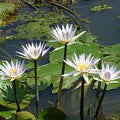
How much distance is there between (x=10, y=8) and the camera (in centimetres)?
404

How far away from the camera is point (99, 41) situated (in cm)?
298

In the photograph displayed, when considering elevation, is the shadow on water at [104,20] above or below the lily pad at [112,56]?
above

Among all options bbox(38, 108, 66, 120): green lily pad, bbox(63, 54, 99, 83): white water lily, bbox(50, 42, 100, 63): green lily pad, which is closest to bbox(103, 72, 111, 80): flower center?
bbox(63, 54, 99, 83): white water lily

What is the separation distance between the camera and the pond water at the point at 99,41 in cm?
212

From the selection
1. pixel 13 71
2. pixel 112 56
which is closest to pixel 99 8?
pixel 112 56

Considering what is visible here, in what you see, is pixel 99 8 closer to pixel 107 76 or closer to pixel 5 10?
pixel 5 10

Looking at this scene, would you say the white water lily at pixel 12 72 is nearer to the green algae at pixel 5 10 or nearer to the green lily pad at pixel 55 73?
the green lily pad at pixel 55 73

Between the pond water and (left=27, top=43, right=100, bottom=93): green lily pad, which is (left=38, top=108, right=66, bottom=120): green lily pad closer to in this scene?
the pond water

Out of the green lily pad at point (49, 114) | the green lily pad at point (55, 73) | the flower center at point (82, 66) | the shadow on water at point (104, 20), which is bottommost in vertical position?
the green lily pad at point (49, 114)

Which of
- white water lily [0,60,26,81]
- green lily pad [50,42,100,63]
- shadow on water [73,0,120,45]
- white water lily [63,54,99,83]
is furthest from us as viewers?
shadow on water [73,0,120,45]

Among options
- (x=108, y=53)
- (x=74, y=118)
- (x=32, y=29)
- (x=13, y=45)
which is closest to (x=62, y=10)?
(x=32, y=29)

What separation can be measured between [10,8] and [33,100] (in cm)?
205

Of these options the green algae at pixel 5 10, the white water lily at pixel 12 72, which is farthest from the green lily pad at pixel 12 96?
the green algae at pixel 5 10

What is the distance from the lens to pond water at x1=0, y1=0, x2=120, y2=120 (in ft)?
6.95
